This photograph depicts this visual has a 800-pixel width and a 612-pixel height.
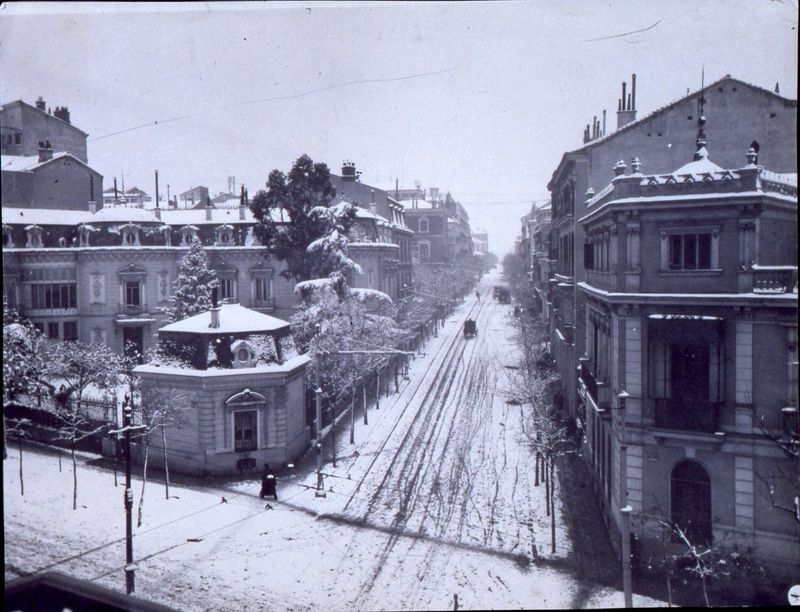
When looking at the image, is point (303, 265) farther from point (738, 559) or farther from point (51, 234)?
point (738, 559)

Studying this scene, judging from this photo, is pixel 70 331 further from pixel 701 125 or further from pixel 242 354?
pixel 701 125

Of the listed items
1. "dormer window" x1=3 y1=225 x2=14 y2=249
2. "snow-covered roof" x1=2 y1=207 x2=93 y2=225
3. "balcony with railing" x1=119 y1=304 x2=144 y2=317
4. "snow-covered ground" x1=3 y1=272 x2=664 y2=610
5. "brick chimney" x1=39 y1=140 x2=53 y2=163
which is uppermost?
"brick chimney" x1=39 y1=140 x2=53 y2=163

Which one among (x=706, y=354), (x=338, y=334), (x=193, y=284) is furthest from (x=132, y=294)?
(x=706, y=354)

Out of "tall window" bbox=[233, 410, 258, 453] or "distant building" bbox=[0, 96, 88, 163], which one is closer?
"distant building" bbox=[0, 96, 88, 163]

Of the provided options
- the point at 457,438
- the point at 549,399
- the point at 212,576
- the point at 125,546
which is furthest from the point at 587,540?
the point at 125,546

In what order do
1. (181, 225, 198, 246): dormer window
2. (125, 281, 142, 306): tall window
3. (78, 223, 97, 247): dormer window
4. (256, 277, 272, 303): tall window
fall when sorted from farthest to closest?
(181, 225, 198, 246): dormer window
(125, 281, 142, 306): tall window
(256, 277, 272, 303): tall window
(78, 223, 97, 247): dormer window

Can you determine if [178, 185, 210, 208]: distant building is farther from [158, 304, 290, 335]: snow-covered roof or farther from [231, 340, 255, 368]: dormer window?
[231, 340, 255, 368]: dormer window

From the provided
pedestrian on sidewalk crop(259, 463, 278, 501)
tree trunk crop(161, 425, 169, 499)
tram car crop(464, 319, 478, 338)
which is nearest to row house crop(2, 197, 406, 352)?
tree trunk crop(161, 425, 169, 499)

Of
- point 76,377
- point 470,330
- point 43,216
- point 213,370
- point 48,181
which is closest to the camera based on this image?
point 48,181
